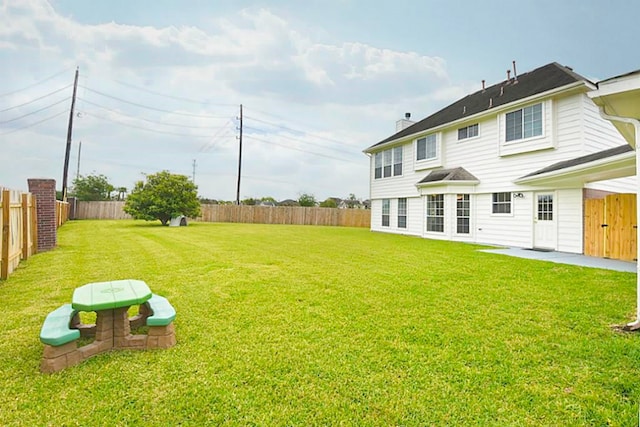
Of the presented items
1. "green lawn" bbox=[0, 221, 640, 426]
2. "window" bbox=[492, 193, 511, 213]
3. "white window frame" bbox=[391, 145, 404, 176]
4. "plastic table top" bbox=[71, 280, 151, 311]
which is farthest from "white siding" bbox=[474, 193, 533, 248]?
"plastic table top" bbox=[71, 280, 151, 311]

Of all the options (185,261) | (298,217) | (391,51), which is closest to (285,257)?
(185,261)

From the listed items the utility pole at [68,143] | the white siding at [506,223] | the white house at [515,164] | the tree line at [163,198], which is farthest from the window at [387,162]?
the utility pole at [68,143]

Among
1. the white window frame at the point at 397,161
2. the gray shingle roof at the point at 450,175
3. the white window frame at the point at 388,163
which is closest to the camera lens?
the gray shingle roof at the point at 450,175

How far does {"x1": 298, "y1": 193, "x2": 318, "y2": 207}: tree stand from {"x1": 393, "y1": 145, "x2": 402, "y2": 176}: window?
1969 cm

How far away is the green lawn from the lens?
2221 millimetres

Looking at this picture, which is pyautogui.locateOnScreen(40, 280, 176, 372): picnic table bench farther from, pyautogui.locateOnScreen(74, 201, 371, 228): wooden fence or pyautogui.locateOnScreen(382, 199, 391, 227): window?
pyautogui.locateOnScreen(74, 201, 371, 228): wooden fence

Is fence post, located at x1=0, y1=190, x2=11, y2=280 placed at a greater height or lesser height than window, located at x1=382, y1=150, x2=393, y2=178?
lesser

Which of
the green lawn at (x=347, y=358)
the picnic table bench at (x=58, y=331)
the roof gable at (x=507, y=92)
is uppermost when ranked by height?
the roof gable at (x=507, y=92)

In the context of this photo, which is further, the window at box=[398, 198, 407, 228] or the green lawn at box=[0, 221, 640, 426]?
the window at box=[398, 198, 407, 228]

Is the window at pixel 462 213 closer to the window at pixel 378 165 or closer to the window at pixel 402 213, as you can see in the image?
the window at pixel 402 213

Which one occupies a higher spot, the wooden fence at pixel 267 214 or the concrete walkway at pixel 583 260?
the wooden fence at pixel 267 214

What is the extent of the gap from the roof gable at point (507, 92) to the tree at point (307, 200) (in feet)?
67.5

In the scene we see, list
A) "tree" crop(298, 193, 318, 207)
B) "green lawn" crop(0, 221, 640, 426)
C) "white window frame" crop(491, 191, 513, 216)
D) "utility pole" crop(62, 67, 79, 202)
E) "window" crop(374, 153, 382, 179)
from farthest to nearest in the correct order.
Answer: "tree" crop(298, 193, 318, 207) → "utility pole" crop(62, 67, 79, 202) → "window" crop(374, 153, 382, 179) → "white window frame" crop(491, 191, 513, 216) → "green lawn" crop(0, 221, 640, 426)

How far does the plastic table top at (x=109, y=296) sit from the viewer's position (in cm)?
273
